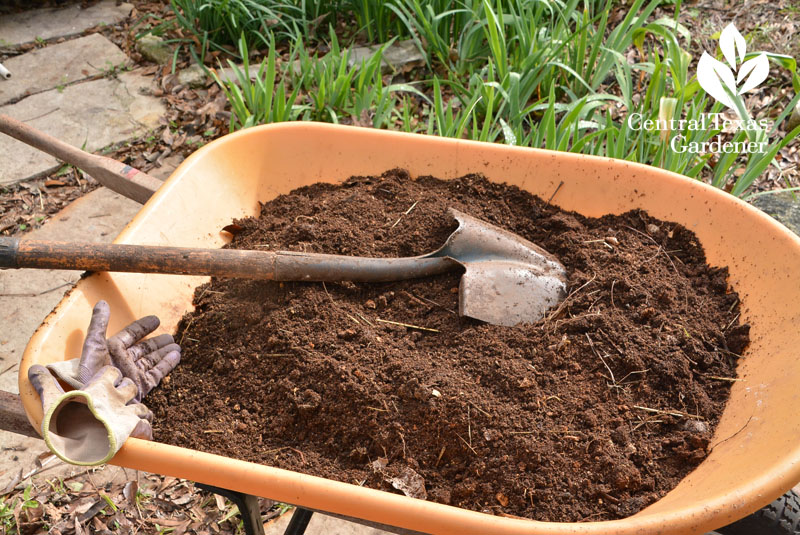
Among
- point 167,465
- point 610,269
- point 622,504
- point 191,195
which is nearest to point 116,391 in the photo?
point 167,465

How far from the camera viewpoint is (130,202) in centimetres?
266

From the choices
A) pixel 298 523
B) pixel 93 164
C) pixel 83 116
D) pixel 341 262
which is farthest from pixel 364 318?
pixel 83 116

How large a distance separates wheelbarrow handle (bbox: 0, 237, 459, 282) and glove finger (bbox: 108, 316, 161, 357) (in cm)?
13

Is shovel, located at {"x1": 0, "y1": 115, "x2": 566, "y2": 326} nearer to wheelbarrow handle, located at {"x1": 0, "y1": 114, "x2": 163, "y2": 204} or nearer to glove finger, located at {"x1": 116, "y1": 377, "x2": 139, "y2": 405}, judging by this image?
wheelbarrow handle, located at {"x1": 0, "y1": 114, "x2": 163, "y2": 204}

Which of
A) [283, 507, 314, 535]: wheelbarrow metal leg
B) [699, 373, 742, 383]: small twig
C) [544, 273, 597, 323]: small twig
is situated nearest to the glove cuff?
[283, 507, 314, 535]: wheelbarrow metal leg

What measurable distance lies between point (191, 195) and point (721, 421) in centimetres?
131

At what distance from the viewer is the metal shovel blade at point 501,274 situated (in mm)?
1451

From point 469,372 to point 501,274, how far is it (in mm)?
285

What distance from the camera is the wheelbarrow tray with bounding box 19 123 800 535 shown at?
0.94 metres

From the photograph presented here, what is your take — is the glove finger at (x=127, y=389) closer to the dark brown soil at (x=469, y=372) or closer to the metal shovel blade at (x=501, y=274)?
the dark brown soil at (x=469, y=372)

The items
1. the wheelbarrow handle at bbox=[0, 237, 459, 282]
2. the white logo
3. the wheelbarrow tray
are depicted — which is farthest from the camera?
the white logo

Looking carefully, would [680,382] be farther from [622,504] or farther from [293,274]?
[293,274]

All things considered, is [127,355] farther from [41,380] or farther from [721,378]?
[721,378]

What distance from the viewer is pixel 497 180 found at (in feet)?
5.60
